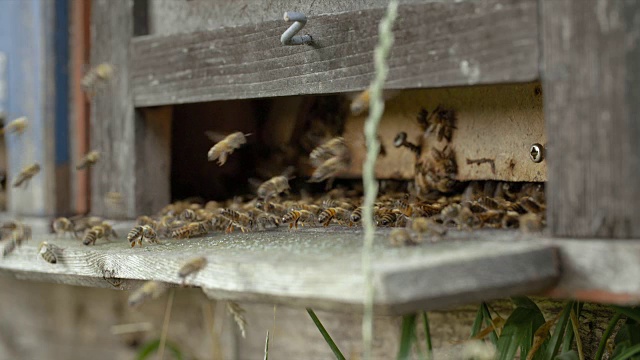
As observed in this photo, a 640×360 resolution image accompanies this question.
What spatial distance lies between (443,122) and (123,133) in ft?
4.29

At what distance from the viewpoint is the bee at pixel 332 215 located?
2.82 m

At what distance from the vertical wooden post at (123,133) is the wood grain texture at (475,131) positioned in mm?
901

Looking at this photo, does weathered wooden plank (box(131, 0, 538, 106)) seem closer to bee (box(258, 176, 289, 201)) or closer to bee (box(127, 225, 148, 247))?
bee (box(258, 176, 289, 201))

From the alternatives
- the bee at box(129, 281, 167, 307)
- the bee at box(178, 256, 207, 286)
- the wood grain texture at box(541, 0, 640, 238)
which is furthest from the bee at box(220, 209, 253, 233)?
the wood grain texture at box(541, 0, 640, 238)

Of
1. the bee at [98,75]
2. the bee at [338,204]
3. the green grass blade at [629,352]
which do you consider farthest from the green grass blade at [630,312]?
the bee at [98,75]

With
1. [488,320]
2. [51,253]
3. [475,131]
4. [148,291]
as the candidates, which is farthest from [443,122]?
[51,253]

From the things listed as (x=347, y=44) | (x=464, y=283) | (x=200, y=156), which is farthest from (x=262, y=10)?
(x=464, y=283)

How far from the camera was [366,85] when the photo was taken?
96.3 inches

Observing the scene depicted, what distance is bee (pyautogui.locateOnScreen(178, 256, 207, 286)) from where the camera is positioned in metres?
2.11

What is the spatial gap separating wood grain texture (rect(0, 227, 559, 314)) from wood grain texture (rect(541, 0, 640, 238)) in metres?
0.15

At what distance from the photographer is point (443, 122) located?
3.35m

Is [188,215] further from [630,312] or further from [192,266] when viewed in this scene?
[630,312]

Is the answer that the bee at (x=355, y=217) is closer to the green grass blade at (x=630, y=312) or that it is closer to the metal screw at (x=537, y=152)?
the metal screw at (x=537, y=152)

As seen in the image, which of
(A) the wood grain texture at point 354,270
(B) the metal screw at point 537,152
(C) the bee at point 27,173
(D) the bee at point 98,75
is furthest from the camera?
(C) the bee at point 27,173
